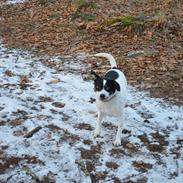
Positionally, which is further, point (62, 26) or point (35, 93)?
point (62, 26)

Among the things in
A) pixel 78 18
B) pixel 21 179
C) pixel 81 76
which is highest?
pixel 78 18

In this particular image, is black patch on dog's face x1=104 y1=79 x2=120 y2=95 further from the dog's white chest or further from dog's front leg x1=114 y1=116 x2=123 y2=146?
dog's front leg x1=114 y1=116 x2=123 y2=146

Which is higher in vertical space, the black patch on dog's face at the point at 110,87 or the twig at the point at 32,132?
the black patch on dog's face at the point at 110,87

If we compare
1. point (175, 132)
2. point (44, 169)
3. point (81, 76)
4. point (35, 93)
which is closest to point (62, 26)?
point (81, 76)

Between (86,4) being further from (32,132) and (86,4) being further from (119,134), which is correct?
(119,134)

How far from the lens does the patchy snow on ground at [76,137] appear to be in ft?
17.1

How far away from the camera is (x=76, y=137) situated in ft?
19.9

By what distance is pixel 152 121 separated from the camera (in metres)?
6.68

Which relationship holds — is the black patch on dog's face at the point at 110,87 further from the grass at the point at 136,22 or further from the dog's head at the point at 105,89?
the grass at the point at 136,22

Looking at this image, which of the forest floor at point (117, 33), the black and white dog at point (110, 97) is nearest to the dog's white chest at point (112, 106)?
the black and white dog at point (110, 97)

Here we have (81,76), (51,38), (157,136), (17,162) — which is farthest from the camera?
(51,38)

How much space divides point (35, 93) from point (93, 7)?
7179 mm

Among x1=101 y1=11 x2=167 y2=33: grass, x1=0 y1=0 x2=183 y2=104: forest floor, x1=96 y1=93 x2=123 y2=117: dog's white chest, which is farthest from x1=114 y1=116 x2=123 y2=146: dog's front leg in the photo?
x1=101 y1=11 x2=167 y2=33: grass

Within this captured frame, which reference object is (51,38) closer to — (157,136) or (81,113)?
(81,113)
